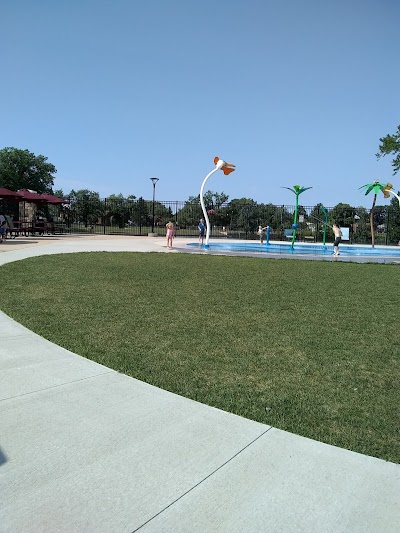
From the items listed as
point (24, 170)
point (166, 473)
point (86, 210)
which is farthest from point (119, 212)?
point (166, 473)

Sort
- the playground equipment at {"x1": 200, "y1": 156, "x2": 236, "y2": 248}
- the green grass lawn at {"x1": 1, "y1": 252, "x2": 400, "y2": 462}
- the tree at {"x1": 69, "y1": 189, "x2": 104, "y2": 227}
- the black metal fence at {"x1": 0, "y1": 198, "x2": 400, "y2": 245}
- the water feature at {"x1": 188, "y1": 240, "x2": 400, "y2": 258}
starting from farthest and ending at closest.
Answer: the tree at {"x1": 69, "y1": 189, "x2": 104, "y2": 227}, the black metal fence at {"x1": 0, "y1": 198, "x2": 400, "y2": 245}, the playground equipment at {"x1": 200, "y1": 156, "x2": 236, "y2": 248}, the water feature at {"x1": 188, "y1": 240, "x2": 400, "y2": 258}, the green grass lawn at {"x1": 1, "y1": 252, "x2": 400, "y2": 462}

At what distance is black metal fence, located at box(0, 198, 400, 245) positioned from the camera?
35.7m

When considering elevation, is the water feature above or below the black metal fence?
below

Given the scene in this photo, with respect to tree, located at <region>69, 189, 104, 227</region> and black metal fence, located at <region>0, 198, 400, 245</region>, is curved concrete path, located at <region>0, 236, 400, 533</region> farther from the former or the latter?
tree, located at <region>69, 189, 104, 227</region>

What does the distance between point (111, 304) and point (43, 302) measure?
115 centimetres

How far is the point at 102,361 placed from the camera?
463cm

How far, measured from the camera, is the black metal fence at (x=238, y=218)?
117ft

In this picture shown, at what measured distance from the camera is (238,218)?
41.2 metres

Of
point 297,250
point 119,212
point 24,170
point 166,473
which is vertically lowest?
point 166,473

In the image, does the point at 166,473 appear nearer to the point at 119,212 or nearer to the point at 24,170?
the point at 119,212

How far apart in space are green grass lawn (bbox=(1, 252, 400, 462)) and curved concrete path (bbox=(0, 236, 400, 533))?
1.14 ft

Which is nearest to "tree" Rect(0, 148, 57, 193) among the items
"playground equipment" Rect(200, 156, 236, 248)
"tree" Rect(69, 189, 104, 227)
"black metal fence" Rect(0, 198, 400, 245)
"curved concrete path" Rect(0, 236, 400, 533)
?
"black metal fence" Rect(0, 198, 400, 245)

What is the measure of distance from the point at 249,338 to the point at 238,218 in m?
36.1

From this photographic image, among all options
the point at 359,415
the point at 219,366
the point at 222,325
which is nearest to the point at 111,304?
the point at 222,325
